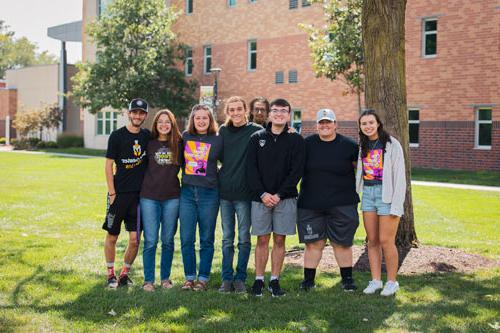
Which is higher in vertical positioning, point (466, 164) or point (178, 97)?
point (178, 97)

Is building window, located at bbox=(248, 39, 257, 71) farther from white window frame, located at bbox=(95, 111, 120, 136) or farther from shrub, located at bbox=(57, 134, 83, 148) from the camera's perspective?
shrub, located at bbox=(57, 134, 83, 148)

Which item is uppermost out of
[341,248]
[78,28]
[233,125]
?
[78,28]

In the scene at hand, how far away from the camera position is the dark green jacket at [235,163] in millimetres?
6016

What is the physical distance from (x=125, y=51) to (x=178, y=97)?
4.19 metres

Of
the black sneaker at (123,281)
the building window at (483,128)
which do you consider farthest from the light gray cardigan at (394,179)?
the building window at (483,128)

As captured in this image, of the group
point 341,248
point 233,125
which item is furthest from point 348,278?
point 233,125

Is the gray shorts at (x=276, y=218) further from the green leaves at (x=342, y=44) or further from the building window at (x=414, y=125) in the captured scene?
the building window at (x=414, y=125)

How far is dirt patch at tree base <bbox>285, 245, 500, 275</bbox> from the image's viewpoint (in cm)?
730

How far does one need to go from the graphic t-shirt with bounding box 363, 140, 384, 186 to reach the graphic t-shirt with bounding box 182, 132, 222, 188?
1.48 metres

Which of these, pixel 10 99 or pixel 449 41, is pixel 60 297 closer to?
pixel 449 41

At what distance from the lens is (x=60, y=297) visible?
19.3ft

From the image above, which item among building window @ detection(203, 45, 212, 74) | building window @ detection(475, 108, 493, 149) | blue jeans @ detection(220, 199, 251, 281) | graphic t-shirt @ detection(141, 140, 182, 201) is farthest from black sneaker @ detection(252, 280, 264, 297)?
building window @ detection(203, 45, 212, 74)

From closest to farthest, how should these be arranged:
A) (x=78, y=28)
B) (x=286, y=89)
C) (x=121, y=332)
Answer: (x=121, y=332) < (x=286, y=89) < (x=78, y=28)

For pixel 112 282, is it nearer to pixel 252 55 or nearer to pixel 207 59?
pixel 252 55
